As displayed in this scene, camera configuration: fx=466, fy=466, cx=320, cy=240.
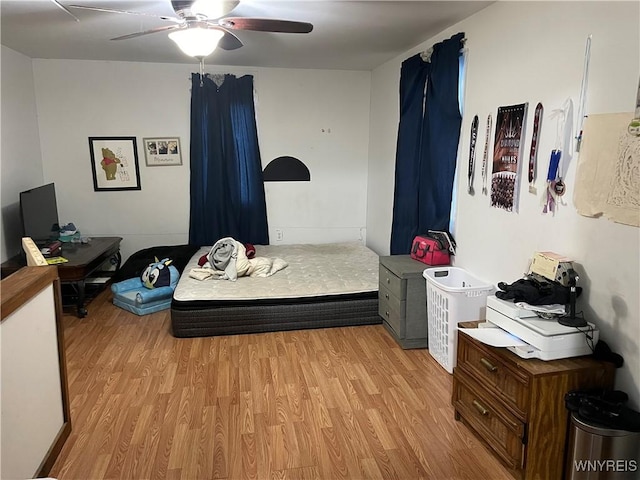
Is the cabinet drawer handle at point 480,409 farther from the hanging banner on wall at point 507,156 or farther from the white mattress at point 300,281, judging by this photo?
the white mattress at point 300,281

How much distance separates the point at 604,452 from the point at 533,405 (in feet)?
0.96

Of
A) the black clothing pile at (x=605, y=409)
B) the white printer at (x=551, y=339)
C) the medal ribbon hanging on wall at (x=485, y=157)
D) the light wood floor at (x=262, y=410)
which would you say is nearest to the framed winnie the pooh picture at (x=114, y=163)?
the light wood floor at (x=262, y=410)

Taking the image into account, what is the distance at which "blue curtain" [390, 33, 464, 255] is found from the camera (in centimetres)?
346

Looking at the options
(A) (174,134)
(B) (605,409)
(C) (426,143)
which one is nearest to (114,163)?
(A) (174,134)

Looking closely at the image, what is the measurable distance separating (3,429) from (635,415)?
246cm

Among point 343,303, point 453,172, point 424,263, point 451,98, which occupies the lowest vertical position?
point 343,303

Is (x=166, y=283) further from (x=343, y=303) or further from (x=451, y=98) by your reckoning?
(x=451, y=98)

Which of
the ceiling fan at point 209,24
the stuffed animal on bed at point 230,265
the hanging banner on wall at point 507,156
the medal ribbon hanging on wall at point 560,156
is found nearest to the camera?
the medal ribbon hanging on wall at point 560,156

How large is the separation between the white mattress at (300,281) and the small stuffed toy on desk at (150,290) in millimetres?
222

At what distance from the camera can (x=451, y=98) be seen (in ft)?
11.3

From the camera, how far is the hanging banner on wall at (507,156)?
271cm

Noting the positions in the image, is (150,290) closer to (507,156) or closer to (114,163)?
(114,163)

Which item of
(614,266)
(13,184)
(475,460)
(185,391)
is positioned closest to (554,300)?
(614,266)

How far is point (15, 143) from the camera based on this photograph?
4449 millimetres
